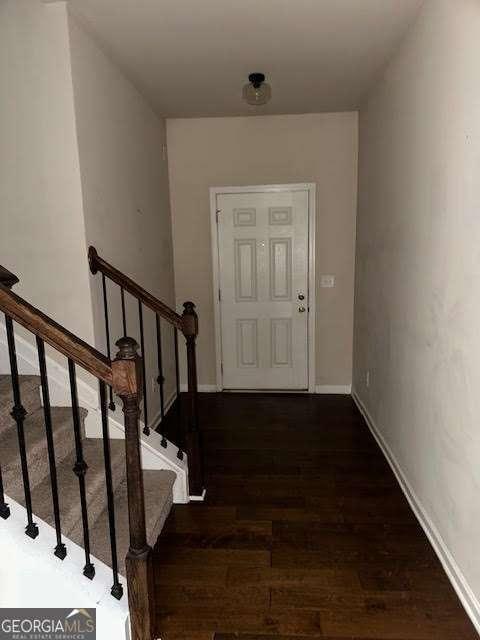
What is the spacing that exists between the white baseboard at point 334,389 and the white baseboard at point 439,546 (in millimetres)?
1276

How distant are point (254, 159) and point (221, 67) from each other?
4.16 ft

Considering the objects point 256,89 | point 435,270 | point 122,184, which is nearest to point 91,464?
point 122,184

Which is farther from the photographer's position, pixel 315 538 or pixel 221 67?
pixel 221 67

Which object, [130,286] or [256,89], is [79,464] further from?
[256,89]

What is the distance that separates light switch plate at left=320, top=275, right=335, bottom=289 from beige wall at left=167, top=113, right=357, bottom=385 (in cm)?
4

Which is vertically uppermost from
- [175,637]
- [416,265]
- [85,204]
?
[85,204]

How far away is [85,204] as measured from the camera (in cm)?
246

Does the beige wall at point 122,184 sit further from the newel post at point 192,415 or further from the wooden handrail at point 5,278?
the wooden handrail at point 5,278

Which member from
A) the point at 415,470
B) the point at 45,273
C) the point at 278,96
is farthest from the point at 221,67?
the point at 415,470

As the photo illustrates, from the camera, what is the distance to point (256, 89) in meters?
3.09

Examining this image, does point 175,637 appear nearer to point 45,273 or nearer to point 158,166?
point 45,273

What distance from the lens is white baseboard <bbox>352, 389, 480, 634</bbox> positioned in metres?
1.79

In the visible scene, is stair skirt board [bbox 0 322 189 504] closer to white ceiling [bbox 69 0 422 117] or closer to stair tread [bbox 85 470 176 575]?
stair tread [bbox 85 470 176 575]

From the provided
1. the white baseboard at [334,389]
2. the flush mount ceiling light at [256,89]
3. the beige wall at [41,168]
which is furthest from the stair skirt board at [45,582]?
the white baseboard at [334,389]
